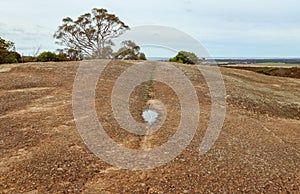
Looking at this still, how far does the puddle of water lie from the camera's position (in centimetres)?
837

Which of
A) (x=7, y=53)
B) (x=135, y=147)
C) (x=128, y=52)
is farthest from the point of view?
(x=128, y=52)

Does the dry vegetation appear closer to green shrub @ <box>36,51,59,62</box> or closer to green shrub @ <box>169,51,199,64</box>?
green shrub @ <box>36,51,59,62</box>

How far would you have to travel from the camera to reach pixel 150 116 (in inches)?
350

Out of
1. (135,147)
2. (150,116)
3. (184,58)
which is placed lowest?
(135,147)

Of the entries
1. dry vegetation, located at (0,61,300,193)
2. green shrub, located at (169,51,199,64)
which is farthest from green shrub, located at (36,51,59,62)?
dry vegetation, located at (0,61,300,193)

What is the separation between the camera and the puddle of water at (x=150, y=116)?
8.37m

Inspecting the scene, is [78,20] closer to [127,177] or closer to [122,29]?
[122,29]

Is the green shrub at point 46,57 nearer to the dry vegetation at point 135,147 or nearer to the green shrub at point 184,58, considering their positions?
the green shrub at point 184,58

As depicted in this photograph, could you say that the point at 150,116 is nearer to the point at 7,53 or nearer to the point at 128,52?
the point at 7,53

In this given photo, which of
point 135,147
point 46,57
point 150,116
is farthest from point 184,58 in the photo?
point 135,147

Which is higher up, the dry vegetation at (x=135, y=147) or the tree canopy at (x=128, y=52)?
the tree canopy at (x=128, y=52)

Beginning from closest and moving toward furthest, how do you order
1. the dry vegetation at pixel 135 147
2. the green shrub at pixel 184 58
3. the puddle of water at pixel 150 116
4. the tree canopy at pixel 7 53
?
the dry vegetation at pixel 135 147 → the puddle of water at pixel 150 116 → the tree canopy at pixel 7 53 → the green shrub at pixel 184 58

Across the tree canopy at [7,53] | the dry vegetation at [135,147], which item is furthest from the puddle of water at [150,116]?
the tree canopy at [7,53]

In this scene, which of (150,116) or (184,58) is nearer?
(150,116)
